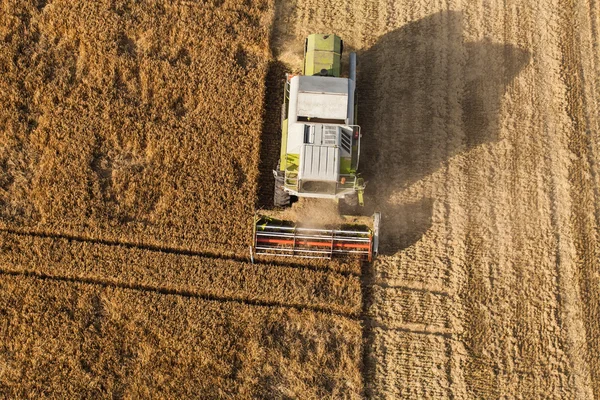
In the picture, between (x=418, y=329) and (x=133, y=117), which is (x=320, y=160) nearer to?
(x=418, y=329)

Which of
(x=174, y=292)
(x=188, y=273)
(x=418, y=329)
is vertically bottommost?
(x=418, y=329)

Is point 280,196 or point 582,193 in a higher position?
point 582,193

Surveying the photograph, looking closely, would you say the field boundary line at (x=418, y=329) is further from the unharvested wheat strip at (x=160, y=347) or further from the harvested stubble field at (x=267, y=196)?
the unharvested wheat strip at (x=160, y=347)

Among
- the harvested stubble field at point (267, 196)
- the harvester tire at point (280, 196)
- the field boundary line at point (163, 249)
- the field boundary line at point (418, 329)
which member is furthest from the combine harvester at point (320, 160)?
the field boundary line at point (418, 329)

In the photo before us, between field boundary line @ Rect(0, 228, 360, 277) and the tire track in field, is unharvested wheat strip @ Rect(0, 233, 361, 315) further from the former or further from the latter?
the tire track in field

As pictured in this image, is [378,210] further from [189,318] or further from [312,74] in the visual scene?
[189,318]

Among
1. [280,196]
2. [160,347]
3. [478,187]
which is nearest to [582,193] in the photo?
[478,187]
